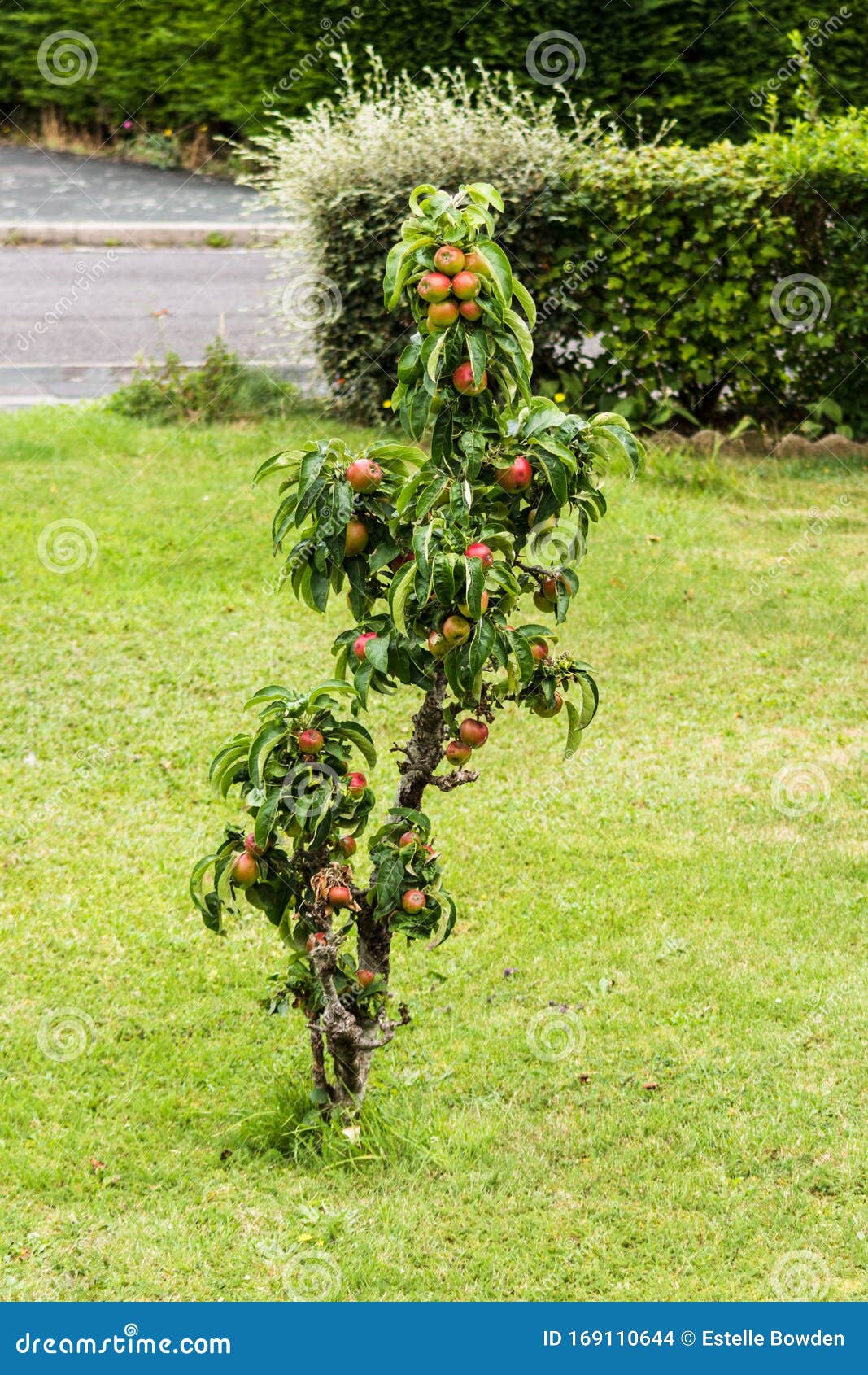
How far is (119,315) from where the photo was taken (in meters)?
12.7

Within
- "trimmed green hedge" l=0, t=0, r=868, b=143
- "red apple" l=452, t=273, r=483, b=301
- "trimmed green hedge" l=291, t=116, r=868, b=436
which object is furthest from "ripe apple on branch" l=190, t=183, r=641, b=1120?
"trimmed green hedge" l=0, t=0, r=868, b=143

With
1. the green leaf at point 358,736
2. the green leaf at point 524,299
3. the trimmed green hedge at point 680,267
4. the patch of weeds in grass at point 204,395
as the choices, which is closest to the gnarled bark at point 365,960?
the green leaf at point 358,736

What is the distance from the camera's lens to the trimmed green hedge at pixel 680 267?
402 inches

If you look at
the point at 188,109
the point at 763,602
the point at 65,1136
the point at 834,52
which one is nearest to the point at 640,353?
the point at 763,602

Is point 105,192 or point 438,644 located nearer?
point 438,644

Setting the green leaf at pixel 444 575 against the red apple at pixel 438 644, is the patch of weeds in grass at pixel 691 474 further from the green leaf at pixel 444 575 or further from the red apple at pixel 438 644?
the green leaf at pixel 444 575

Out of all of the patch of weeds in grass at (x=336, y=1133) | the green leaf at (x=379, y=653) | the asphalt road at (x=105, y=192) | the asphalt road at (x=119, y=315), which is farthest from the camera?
the asphalt road at (x=105, y=192)

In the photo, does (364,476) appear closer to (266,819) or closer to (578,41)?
(266,819)

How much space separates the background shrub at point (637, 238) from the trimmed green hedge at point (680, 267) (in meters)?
0.01

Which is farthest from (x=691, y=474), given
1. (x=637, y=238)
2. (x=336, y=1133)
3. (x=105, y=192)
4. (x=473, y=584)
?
(x=105, y=192)

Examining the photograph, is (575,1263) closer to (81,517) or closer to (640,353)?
(81,517)

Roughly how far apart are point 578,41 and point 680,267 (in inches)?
250

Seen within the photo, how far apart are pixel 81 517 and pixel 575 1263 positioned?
6314mm

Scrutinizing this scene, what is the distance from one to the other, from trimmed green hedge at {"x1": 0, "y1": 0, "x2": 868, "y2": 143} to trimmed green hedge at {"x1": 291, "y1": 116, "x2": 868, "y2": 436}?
440 cm
